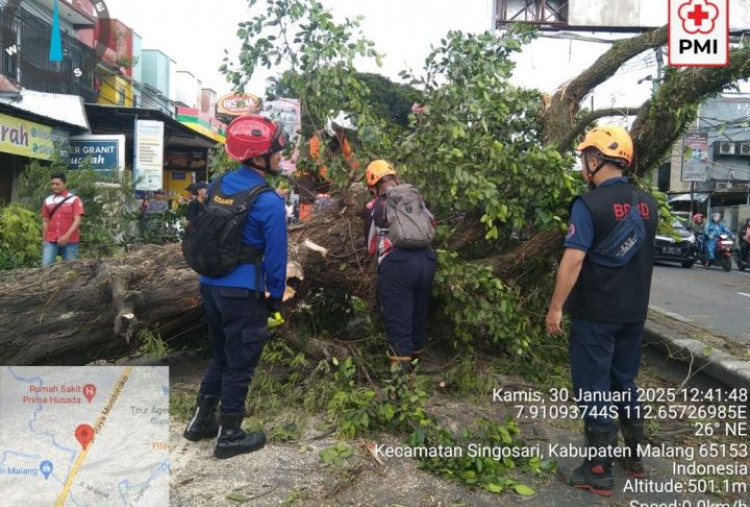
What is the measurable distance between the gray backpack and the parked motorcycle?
16.0 metres

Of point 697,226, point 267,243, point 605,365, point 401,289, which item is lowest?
point 605,365

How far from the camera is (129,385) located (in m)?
3.83

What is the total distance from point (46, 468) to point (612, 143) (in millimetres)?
3372

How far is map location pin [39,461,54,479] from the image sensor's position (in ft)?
9.92

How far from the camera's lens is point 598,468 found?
3.19m

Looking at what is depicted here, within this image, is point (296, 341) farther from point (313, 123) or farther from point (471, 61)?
point (471, 61)

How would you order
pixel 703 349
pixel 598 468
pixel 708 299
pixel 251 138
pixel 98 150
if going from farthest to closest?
1. pixel 98 150
2. pixel 708 299
3. pixel 703 349
4. pixel 251 138
5. pixel 598 468

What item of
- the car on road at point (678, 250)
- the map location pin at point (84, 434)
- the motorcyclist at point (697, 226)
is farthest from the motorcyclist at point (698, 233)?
the map location pin at point (84, 434)

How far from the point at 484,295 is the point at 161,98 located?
26.6 m

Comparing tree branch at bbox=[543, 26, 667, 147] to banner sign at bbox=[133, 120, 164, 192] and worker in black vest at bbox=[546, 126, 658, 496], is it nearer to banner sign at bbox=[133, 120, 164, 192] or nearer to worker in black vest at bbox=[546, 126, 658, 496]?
worker in black vest at bbox=[546, 126, 658, 496]

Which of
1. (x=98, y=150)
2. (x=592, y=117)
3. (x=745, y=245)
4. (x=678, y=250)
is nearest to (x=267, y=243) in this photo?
(x=592, y=117)

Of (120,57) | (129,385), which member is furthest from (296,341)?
(120,57)

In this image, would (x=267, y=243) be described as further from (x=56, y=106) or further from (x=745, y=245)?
(x=745, y=245)

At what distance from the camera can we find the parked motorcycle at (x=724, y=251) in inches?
679
